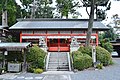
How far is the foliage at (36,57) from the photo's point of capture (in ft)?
74.9

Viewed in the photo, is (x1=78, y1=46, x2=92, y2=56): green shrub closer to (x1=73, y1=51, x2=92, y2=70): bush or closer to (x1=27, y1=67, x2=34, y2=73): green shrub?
(x1=73, y1=51, x2=92, y2=70): bush

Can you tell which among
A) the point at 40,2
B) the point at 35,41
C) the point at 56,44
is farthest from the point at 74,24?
the point at 40,2

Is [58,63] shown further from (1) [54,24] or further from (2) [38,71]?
(1) [54,24]

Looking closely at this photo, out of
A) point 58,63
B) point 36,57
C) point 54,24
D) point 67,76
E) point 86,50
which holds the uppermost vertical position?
point 54,24

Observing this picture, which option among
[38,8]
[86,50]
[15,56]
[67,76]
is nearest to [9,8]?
[38,8]

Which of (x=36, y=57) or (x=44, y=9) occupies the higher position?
(x=44, y=9)

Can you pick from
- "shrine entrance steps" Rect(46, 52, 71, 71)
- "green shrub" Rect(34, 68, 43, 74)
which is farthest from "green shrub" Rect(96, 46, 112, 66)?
"green shrub" Rect(34, 68, 43, 74)

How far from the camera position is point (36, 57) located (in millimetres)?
23375

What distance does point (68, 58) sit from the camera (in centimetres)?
2577

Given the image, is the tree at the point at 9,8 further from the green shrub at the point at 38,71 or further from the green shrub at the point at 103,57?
the green shrub at the point at 38,71

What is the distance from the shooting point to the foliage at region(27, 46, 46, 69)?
2282 centimetres

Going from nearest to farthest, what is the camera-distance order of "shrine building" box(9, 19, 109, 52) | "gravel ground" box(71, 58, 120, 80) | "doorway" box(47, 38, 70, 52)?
"gravel ground" box(71, 58, 120, 80) < "shrine building" box(9, 19, 109, 52) < "doorway" box(47, 38, 70, 52)

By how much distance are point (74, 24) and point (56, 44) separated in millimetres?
4013

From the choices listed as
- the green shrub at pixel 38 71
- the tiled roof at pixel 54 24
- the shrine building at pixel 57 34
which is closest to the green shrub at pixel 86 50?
the shrine building at pixel 57 34
